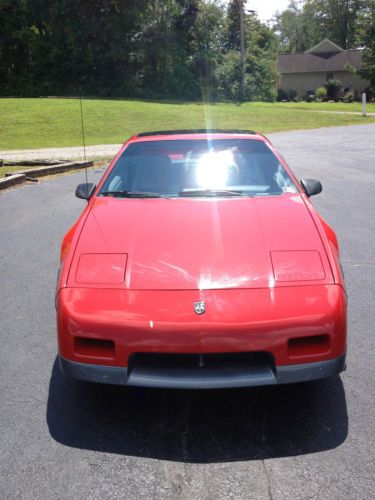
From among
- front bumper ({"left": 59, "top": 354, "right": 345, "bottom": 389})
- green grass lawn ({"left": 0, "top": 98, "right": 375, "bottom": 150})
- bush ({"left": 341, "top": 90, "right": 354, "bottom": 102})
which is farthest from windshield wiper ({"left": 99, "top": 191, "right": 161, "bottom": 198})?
bush ({"left": 341, "top": 90, "right": 354, "bottom": 102})

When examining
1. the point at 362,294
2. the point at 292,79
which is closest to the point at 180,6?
the point at 292,79

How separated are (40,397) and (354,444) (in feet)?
5.81

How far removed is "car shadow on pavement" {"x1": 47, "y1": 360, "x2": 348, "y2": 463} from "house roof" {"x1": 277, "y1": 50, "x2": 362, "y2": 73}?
6948cm

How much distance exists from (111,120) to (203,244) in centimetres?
2568

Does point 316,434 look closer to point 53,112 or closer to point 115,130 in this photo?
point 115,130

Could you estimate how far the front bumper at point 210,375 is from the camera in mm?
2889

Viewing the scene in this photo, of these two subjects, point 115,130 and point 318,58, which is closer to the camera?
point 115,130

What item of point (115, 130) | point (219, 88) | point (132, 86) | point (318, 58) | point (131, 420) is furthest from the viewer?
point (318, 58)

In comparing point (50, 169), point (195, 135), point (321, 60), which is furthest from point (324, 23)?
point (195, 135)

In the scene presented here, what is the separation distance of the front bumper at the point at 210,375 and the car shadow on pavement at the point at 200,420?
289 millimetres

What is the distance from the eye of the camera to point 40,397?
3.44m

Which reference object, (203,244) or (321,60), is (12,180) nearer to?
(203,244)

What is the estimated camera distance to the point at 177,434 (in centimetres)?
301

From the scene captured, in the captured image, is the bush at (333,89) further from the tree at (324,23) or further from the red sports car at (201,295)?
the red sports car at (201,295)
